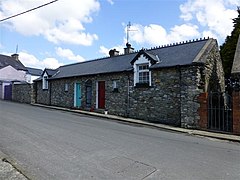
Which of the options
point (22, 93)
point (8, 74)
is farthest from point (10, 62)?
point (22, 93)

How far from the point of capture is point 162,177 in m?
5.15

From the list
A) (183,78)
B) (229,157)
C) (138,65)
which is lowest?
(229,157)

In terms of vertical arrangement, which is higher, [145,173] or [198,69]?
[198,69]

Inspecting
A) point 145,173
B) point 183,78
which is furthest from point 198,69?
point 145,173

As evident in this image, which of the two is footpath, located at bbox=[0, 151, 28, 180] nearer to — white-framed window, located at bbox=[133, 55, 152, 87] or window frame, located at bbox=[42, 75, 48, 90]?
white-framed window, located at bbox=[133, 55, 152, 87]

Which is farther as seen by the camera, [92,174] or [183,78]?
[183,78]

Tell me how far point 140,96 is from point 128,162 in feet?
33.5

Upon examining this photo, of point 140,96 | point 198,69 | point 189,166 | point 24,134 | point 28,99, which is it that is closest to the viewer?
point 189,166

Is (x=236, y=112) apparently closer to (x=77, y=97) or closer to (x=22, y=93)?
(x=77, y=97)

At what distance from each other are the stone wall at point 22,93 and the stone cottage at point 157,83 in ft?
26.6

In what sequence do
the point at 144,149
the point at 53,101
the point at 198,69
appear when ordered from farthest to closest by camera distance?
the point at 53,101
the point at 198,69
the point at 144,149

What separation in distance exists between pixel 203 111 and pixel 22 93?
24.0 meters

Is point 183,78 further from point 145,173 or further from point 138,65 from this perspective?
point 145,173

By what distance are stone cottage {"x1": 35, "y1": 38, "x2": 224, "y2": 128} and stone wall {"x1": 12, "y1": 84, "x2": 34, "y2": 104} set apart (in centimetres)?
811
